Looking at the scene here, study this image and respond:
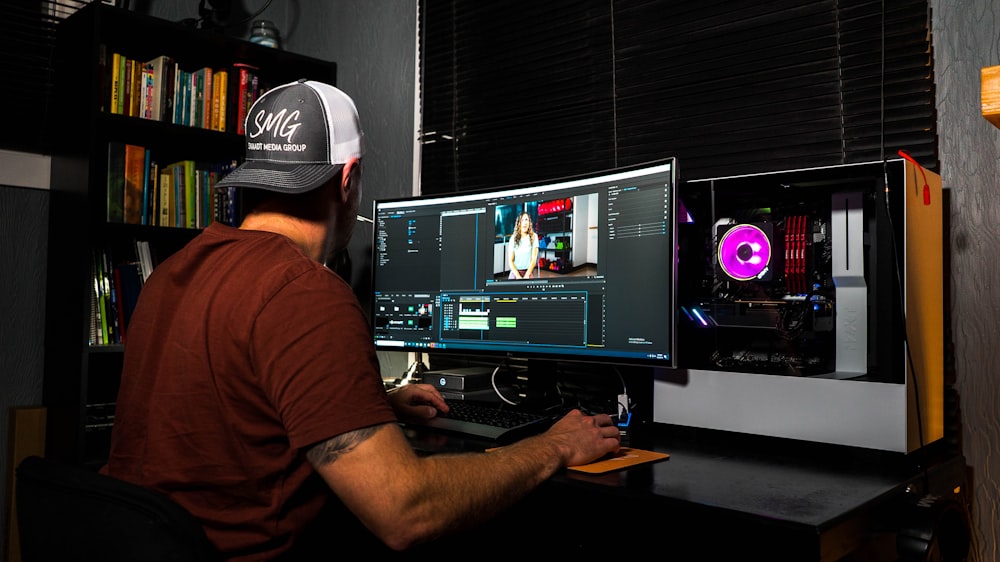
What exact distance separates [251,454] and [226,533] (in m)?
0.10

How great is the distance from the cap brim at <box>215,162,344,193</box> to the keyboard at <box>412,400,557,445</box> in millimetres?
595

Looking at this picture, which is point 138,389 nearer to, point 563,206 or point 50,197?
point 563,206

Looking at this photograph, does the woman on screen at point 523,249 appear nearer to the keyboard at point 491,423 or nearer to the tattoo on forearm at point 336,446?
the keyboard at point 491,423

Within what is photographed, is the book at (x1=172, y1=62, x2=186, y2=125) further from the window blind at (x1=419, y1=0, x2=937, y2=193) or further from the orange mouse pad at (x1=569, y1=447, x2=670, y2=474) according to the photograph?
the orange mouse pad at (x1=569, y1=447, x2=670, y2=474)

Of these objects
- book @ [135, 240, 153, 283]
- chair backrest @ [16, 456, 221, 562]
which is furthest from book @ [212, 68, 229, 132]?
chair backrest @ [16, 456, 221, 562]

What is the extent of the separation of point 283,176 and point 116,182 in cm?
145

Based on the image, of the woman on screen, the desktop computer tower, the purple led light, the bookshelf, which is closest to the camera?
the desktop computer tower

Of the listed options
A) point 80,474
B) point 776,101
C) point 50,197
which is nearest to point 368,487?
point 80,474

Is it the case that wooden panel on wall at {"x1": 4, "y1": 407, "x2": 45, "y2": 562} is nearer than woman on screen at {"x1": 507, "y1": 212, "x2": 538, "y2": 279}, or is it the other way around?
woman on screen at {"x1": 507, "y1": 212, "x2": 538, "y2": 279}

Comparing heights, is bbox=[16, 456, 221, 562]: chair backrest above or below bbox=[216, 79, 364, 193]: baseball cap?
below

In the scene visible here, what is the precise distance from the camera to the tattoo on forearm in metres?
0.90

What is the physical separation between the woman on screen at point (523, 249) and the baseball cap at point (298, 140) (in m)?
0.64

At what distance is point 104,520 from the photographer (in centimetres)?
77

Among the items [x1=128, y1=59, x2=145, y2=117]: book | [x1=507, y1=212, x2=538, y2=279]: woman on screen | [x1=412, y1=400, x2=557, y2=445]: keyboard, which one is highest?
[x1=128, y1=59, x2=145, y2=117]: book
